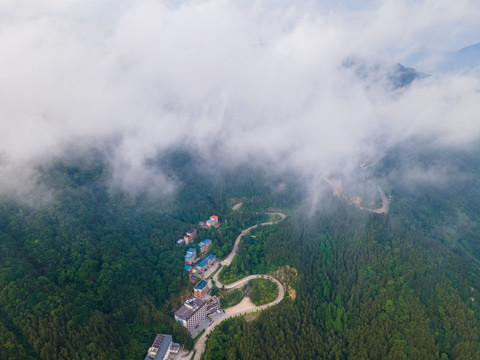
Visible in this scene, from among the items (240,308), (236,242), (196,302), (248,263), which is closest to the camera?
(196,302)

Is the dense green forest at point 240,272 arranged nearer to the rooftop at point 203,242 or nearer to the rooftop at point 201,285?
the rooftop at point 203,242

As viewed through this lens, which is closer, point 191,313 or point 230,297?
point 191,313

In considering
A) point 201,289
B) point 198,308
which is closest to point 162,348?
point 198,308

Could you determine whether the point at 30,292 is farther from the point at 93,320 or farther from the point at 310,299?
the point at 310,299

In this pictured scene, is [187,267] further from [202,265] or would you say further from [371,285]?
[371,285]

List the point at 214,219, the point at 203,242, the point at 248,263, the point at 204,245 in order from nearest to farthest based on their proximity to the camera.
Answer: the point at 248,263 → the point at 204,245 → the point at 203,242 → the point at 214,219

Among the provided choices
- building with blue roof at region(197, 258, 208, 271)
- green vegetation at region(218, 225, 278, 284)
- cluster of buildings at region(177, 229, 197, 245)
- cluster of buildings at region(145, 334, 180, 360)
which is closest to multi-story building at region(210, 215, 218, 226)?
cluster of buildings at region(177, 229, 197, 245)

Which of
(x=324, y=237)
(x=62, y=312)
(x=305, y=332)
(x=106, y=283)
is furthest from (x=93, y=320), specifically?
(x=324, y=237)

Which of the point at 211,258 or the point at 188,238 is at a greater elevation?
the point at 188,238
